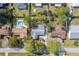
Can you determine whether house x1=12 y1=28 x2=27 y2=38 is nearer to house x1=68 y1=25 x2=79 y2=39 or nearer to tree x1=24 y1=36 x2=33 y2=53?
tree x1=24 y1=36 x2=33 y2=53

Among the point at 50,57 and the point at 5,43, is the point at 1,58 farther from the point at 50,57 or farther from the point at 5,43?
the point at 50,57

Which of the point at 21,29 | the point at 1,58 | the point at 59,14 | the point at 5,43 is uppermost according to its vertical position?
the point at 59,14

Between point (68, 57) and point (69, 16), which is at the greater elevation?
point (69, 16)

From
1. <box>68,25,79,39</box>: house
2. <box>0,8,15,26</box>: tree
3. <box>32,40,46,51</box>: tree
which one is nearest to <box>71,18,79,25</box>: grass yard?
<box>68,25,79,39</box>: house

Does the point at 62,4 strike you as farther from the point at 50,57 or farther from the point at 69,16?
the point at 50,57

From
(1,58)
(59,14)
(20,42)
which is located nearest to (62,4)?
(59,14)

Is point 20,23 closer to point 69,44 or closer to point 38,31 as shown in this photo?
point 38,31

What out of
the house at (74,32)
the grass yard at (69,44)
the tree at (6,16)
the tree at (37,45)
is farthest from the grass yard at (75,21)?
the tree at (6,16)
